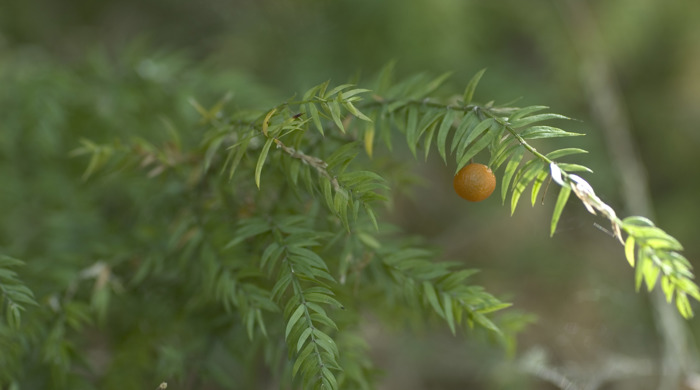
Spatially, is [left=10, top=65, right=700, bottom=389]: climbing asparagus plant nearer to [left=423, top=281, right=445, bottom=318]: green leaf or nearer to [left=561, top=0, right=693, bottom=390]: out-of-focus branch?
[left=423, top=281, right=445, bottom=318]: green leaf

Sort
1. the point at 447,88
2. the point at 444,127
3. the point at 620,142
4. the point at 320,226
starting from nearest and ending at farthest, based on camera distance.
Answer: the point at 444,127
the point at 320,226
the point at 447,88
the point at 620,142

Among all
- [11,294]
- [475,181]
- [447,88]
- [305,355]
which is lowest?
[11,294]

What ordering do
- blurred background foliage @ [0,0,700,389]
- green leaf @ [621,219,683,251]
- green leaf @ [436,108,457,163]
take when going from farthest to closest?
blurred background foliage @ [0,0,700,389] → green leaf @ [436,108,457,163] → green leaf @ [621,219,683,251]

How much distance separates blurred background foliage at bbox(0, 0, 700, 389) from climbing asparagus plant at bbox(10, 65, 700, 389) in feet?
1.30

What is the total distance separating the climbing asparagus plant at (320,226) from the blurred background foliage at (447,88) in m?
0.40

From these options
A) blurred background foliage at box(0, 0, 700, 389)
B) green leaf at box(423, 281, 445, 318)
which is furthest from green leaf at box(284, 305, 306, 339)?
blurred background foliage at box(0, 0, 700, 389)

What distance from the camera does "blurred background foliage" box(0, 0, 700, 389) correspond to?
208cm

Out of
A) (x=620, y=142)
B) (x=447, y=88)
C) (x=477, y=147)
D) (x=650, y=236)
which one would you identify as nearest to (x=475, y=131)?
(x=477, y=147)

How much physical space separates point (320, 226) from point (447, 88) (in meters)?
0.85

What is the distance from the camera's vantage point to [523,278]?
3.23 m

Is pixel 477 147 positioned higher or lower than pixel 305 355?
higher

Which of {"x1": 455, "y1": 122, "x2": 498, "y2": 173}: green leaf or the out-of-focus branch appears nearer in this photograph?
{"x1": 455, "y1": 122, "x2": 498, "y2": 173}: green leaf

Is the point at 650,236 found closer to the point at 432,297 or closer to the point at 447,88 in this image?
the point at 432,297

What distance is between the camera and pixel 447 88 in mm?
2000
